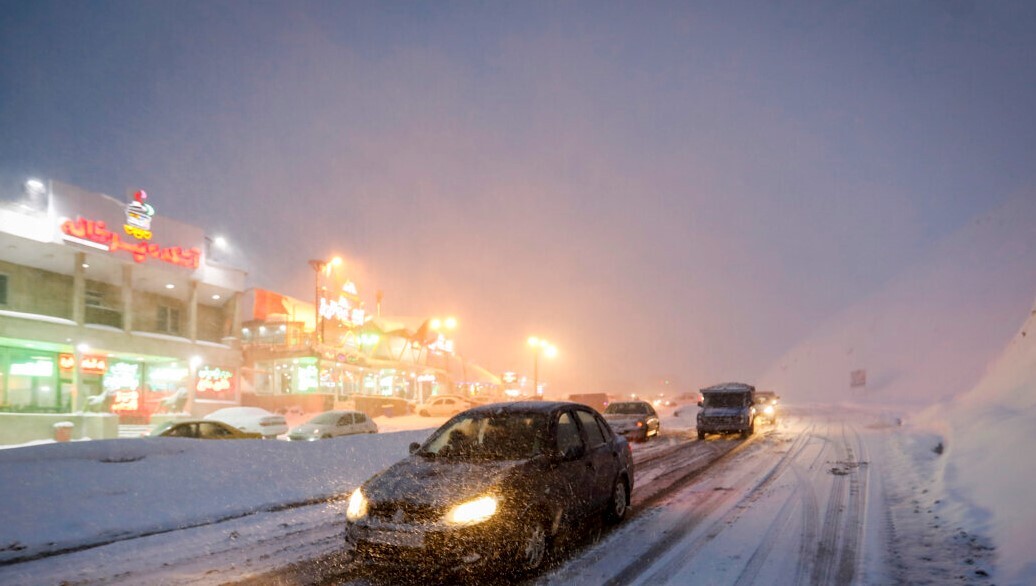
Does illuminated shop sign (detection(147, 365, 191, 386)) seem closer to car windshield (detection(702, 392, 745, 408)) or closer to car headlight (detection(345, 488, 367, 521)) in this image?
car windshield (detection(702, 392, 745, 408))

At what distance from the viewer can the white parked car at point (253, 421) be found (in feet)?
78.8

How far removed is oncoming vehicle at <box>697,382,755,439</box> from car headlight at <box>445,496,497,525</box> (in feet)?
63.9

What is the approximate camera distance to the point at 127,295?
30.1 m

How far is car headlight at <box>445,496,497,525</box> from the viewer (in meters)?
5.38

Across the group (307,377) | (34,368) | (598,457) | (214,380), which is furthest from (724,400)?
(307,377)

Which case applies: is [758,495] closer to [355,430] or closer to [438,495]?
[438,495]

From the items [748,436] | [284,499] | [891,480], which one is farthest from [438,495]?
[748,436]

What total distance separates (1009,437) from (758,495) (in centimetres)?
418

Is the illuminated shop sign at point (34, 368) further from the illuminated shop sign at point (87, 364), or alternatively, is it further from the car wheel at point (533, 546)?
the car wheel at point (533, 546)

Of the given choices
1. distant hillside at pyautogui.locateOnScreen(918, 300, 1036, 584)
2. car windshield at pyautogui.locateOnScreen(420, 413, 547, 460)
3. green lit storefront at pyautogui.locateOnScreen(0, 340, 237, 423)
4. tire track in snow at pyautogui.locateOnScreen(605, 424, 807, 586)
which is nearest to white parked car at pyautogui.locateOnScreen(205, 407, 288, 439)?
green lit storefront at pyautogui.locateOnScreen(0, 340, 237, 423)

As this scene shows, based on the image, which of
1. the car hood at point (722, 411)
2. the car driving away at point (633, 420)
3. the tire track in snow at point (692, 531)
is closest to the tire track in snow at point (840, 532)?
the tire track in snow at point (692, 531)

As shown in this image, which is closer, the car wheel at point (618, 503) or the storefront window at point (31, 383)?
the car wheel at point (618, 503)

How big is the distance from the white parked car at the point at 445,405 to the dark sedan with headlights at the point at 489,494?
109 feet

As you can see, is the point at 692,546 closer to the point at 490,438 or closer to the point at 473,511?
the point at 490,438
